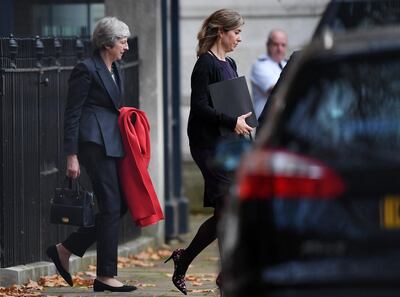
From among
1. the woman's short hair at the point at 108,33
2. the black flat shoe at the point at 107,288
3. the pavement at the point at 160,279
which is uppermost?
the woman's short hair at the point at 108,33

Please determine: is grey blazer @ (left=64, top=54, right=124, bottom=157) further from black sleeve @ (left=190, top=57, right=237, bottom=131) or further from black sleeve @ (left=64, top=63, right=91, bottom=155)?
black sleeve @ (left=190, top=57, right=237, bottom=131)

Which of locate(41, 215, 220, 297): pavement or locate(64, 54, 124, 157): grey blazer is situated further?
locate(41, 215, 220, 297): pavement

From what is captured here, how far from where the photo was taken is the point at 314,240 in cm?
526

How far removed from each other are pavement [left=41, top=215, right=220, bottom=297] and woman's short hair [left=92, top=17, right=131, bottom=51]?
167cm

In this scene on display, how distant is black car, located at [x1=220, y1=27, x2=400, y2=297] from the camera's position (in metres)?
5.22

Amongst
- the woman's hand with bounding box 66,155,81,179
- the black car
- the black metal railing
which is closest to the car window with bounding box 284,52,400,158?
the black car

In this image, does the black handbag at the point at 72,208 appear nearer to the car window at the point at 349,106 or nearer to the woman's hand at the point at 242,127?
the woman's hand at the point at 242,127

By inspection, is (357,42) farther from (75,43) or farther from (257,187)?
(75,43)

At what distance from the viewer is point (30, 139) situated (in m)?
11.0

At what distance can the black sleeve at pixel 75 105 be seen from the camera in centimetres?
1004

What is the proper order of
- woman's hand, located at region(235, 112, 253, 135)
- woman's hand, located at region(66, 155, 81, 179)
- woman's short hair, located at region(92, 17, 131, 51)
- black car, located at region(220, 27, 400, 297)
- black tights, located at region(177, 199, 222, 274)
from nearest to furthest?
black car, located at region(220, 27, 400, 297) < woman's hand, located at region(235, 112, 253, 135) < black tights, located at region(177, 199, 222, 274) < woman's hand, located at region(66, 155, 81, 179) < woman's short hair, located at region(92, 17, 131, 51)

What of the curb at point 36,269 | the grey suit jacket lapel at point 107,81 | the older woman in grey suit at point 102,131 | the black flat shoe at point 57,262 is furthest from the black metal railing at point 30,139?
the grey suit jacket lapel at point 107,81

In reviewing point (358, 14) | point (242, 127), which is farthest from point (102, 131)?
point (358, 14)

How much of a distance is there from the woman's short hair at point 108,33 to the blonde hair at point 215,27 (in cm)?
81
